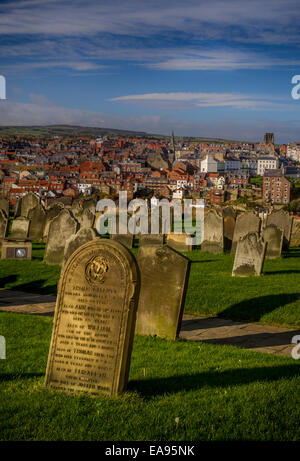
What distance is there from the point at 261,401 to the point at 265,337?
446 centimetres

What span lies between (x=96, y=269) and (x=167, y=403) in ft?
5.44

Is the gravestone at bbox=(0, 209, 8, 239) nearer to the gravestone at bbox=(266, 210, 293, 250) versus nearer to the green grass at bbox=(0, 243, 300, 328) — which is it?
the green grass at bbox=(0, 243, 300, 328)

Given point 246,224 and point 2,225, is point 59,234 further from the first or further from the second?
point 246,224

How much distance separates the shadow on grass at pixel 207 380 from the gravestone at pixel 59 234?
11071 millimetres

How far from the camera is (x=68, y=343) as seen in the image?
5871mm

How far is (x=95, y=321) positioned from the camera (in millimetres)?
5746

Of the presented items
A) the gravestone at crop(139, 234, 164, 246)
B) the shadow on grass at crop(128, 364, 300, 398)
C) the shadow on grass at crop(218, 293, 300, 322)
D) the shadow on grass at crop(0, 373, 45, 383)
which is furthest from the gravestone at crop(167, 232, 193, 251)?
the shadow on grass at crop(0, 373, 45, 383)

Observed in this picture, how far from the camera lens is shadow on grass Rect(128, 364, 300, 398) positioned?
5.97 m

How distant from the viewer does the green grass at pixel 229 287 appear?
1141 centimetres

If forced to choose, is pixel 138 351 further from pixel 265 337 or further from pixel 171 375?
pixel 265 337

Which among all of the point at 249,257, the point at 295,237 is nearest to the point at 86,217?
the point at 249,257
